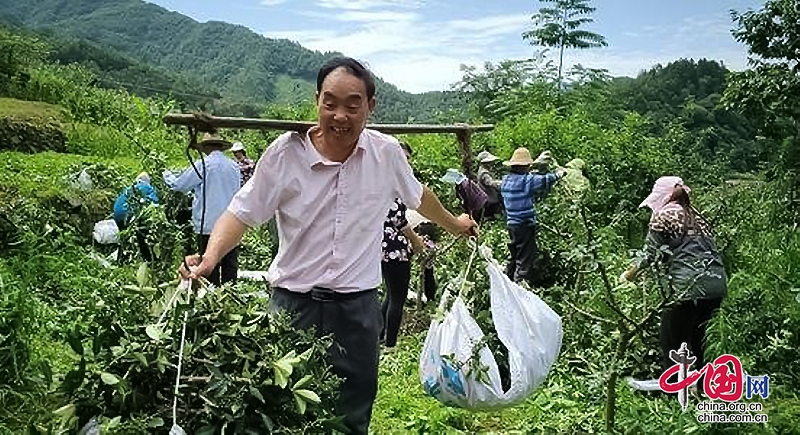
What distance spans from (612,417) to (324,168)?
160 centimetres

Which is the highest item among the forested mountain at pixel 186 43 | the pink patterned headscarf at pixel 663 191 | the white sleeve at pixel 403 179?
the forested mountain at pixel 186 43

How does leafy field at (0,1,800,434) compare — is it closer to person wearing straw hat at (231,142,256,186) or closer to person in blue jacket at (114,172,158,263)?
person in blue jacket at (114,172,158,263)

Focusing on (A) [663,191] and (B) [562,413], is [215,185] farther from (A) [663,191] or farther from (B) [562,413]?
(A) [663,191]

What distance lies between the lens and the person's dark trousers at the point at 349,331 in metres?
2.52

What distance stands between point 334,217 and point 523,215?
4.39 m

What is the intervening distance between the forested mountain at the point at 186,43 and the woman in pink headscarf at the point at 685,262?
88.2 feet

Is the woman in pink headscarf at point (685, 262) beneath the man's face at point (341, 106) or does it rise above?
beneath

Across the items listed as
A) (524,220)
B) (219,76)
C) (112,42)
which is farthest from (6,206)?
(112,42)

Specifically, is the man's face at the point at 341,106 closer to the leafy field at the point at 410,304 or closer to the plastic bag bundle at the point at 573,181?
the leafy field at the point at 410,304

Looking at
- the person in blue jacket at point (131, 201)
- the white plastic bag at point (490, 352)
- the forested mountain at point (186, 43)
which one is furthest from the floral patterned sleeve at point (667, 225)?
the forested mountain at point (186, 43)

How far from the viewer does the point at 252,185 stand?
2.46 m

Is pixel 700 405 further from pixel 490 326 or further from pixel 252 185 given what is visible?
pixel 252 185

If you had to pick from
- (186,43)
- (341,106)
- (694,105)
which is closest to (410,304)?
(341,106)

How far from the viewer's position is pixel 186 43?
163 feet
